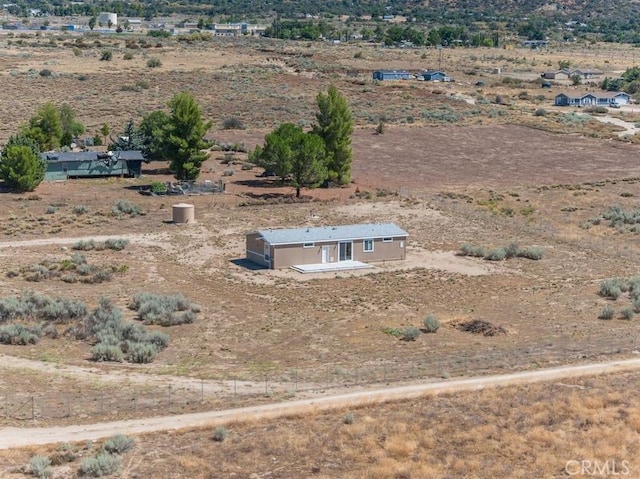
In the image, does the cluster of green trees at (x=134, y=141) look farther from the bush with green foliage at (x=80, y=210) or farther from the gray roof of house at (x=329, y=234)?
the gray roof of house at (x=329, y=234)

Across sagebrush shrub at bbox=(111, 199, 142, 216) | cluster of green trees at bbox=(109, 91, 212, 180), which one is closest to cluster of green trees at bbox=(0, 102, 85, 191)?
sagebrush shrub at bbox=(111, 199, 142, 216)

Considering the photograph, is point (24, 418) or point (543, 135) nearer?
point (24, 418)

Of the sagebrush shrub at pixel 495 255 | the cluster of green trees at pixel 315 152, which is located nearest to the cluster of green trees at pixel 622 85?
the cluster of green trees at pixel 315 152

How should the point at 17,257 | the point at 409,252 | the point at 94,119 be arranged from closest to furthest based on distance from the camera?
the point at 17,257 < the point at 409,252 < the point at 94,119

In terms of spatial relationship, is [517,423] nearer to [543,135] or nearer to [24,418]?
[24,418]

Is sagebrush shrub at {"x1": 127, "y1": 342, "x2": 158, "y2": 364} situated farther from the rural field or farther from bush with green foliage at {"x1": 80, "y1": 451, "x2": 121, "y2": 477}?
bush with green foliage at {"x1": 80, "y1": 451, "x2": 121, "y2": 477}

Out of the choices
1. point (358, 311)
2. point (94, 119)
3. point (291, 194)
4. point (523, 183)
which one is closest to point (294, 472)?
point (358, 311)

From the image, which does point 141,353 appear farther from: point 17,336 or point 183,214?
point 183,214
